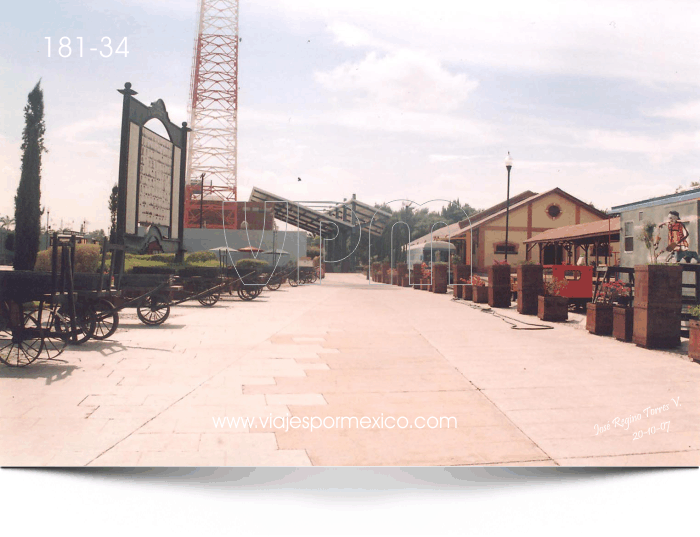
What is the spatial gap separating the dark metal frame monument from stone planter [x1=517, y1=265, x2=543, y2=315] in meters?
8.46

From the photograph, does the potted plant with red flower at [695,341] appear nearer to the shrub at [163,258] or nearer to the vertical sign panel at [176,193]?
the vertical sign panel at [176,193]

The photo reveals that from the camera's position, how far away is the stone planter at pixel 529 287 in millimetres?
13078

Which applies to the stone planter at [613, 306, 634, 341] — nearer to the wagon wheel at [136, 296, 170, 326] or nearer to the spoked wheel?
the wagon wheel at [136, 296, 170, 326]

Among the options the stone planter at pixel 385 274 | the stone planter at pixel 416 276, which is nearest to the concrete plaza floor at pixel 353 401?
the stone planter at pixel 416 276

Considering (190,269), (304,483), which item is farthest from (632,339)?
(190,269)

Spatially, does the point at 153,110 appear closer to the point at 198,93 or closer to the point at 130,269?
the point at 130,269

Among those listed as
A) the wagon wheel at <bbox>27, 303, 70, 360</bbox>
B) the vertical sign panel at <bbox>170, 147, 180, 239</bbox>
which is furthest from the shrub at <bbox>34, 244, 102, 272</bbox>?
the wagon wheel at <bbox>27, 303, 70, 360</bbox>

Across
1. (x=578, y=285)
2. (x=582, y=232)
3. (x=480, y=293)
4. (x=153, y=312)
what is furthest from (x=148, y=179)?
(x=582, y=232)

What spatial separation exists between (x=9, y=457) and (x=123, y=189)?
31.0 feet

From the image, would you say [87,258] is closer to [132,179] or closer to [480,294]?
[132,179]

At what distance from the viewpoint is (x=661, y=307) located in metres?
8.09

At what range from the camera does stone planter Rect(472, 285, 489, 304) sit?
645 inches

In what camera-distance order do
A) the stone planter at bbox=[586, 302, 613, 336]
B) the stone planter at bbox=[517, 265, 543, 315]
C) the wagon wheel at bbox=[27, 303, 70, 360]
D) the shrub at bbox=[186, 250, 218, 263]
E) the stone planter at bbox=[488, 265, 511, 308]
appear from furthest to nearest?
the shrub at bbox=[186, 250, 218, 263] < the stone planter at bbox=[488, 265, 511, 308] < the stone planter at bbox=[517, 265, 543, 315] < the stone planter at bbox=[586, 302, 613, 336] < the wagon wheel at bbox=[27, 303, 70, 360]

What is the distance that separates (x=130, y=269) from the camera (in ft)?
49.6
